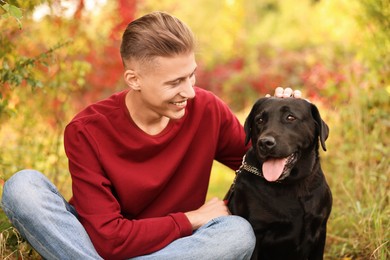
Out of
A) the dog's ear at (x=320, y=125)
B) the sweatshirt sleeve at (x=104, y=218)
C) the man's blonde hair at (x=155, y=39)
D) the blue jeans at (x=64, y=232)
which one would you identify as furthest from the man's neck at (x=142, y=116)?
the dog's ear at (x=320, y=125)

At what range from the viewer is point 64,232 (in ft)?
9.24

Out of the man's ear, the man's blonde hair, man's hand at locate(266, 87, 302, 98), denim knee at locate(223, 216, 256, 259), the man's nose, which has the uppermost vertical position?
the man's blonde hair

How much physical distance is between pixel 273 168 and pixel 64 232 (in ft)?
3.49

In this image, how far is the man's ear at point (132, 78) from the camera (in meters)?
3.06

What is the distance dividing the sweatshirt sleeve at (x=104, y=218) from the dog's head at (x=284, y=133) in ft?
1.72

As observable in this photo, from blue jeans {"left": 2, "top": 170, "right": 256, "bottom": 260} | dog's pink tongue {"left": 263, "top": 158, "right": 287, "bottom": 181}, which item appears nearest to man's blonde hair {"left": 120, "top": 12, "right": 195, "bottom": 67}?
dog's pink tongue {"left": 263, "top": 158, "right": 287, "bottom": 181}

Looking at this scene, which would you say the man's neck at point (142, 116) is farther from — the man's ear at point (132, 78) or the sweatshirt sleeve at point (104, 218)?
the sweatshirt sleeve at point (104, 218)

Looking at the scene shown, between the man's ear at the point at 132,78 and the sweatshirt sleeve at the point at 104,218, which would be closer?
the sweatshirt sleeve at the point at 104,218

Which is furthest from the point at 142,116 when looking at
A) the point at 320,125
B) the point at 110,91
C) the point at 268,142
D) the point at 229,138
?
the point at 110,91

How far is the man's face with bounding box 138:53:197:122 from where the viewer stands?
2.97m

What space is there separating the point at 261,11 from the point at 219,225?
16171mm

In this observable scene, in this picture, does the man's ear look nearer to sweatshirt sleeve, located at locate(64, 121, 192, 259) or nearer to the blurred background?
sweatshirt sleeve, located at locate(64, 121, 192, 259)

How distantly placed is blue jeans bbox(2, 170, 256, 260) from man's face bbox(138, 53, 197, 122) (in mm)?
639

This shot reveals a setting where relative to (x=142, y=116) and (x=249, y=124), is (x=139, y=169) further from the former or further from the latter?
(x=249, y=124)
